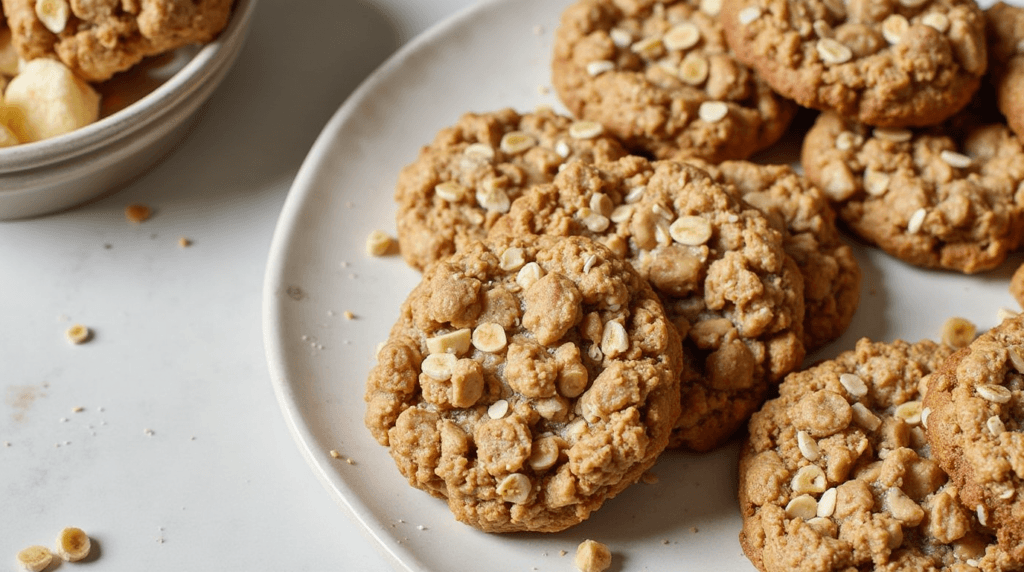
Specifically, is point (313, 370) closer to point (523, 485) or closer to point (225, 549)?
point (225, 549)

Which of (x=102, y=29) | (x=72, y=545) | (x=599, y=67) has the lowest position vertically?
(x=72, y=545)

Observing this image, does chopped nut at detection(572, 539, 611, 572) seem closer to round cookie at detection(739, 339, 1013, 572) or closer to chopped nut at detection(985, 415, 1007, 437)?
A: round cookie at detection(739, 339, 1013, 572)

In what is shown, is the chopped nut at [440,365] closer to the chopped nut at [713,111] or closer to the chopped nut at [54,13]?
the chopped nut at [713,111]

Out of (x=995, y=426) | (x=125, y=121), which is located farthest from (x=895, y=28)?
(x=125, y=121)

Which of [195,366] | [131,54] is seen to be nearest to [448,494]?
[195,366]

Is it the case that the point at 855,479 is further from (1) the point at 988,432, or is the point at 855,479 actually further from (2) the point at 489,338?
(2) the point at 489,338
